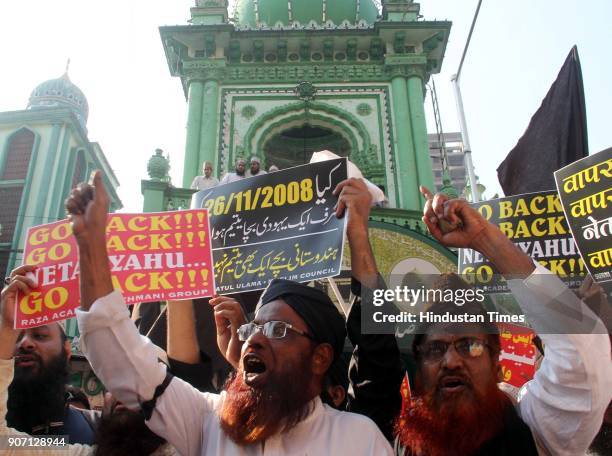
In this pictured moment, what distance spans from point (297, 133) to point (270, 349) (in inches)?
512

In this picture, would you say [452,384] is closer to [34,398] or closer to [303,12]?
[34,398]

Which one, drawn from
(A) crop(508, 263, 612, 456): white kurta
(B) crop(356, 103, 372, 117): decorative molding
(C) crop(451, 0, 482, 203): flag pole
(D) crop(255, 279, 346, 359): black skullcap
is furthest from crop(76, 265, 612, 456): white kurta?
(B) crop(356, 103, 372, 117): decorative molding

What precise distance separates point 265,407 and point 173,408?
0.34m

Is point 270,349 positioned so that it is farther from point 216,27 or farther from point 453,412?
point 216,27

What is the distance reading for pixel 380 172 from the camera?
38.5ft

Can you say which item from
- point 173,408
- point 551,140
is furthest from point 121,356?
point 551,140

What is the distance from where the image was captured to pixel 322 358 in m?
2.52

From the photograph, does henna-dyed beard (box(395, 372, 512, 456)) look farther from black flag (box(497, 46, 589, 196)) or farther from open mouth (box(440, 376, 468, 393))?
black flag (box(497, 46, 589, 196))

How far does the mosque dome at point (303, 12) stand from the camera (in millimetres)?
14312

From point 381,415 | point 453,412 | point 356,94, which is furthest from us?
point 356,94

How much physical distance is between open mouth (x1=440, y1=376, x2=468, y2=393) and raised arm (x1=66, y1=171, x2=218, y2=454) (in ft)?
3.37

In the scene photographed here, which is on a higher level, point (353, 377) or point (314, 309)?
point (314, 309)

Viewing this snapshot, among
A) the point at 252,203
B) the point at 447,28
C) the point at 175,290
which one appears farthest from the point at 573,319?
the point at 447,28

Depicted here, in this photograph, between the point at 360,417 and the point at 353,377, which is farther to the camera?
the point at 353,377
